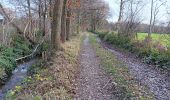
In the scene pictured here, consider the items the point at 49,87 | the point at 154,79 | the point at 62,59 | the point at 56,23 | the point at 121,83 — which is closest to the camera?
→ the point at 49,87

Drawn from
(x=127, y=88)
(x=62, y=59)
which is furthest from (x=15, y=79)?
(x=127, y=88)

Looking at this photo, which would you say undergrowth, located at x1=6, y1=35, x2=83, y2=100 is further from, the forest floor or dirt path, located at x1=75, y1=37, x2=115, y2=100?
the forest floor

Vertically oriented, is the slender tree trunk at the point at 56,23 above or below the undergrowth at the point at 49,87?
above

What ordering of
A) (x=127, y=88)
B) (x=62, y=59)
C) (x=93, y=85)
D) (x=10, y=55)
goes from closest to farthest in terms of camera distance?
(x=127, y=88) < (x=93, y=85) < (x=62, y=59) < (x=10, y=55)

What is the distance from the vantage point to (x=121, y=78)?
14234 millimetres

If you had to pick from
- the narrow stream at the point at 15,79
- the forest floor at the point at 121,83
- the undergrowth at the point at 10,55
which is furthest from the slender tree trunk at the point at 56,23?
the forest floor at the point at 121,83

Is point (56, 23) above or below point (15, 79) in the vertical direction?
above

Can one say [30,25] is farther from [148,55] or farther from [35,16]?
[148,55]

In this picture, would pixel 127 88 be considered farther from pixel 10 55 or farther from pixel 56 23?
pixel 10 55

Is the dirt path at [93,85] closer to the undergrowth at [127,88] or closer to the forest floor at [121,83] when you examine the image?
the forest floor at [121,83]

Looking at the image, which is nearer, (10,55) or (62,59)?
(62,59)

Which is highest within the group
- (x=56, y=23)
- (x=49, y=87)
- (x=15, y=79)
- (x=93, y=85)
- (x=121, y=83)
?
(x=56, y=23)

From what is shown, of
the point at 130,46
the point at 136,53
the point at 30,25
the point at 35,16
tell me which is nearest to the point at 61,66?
the point at 136,53

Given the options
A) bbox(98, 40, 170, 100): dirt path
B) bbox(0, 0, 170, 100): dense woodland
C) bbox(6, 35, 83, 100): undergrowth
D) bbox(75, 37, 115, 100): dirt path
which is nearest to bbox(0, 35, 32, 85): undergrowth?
bbox(0, 0, 170, 100): dense woodland
